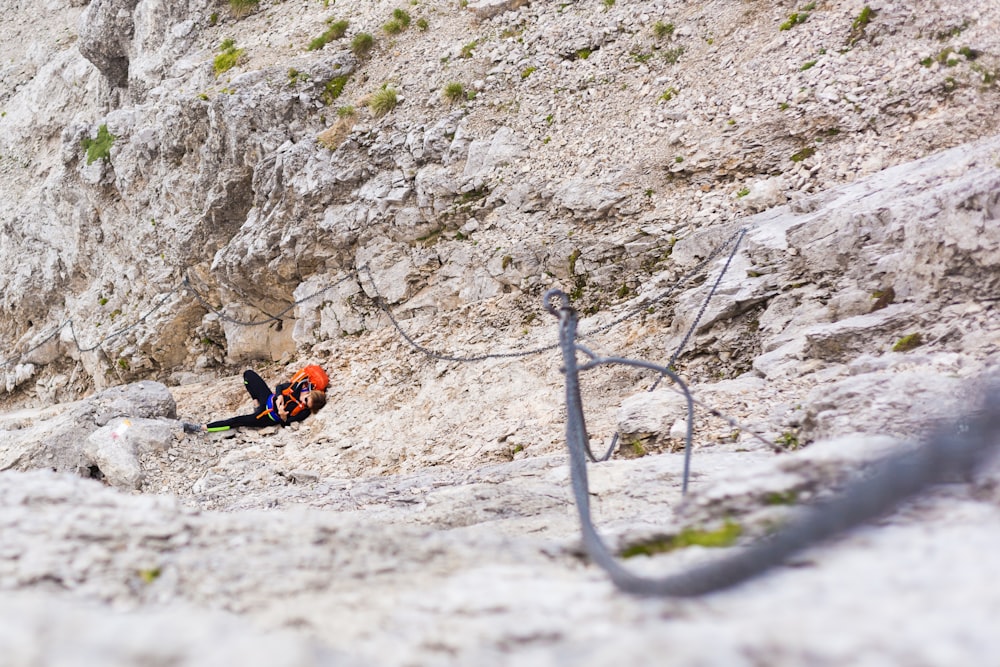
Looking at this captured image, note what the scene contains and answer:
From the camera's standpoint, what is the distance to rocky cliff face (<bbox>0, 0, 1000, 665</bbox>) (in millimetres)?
2357

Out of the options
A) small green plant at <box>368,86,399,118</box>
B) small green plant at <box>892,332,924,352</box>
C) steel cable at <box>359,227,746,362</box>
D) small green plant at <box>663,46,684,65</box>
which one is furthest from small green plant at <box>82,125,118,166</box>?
small green plant at <box>892,332,924,352</box>

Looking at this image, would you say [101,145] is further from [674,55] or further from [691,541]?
[691,541]

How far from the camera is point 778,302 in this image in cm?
753

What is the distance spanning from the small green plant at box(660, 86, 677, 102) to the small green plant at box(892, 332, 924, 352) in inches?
250

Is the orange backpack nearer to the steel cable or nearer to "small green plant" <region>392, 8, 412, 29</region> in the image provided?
the steel cable

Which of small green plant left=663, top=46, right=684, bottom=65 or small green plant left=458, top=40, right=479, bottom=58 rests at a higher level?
small green plant left=458, top=40, right=479, bottom=58

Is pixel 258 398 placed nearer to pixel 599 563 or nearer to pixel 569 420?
pixel 569 420

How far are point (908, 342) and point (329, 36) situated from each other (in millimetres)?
13769

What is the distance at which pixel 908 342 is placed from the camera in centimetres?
592

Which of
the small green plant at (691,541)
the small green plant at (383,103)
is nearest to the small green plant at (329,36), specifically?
the small green plant at (383,103)

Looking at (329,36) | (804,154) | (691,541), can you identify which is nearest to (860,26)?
(804,154)

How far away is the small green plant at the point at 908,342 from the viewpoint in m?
5.86

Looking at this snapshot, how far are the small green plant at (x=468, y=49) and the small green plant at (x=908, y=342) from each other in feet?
33.8

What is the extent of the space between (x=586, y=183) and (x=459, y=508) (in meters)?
6.59
